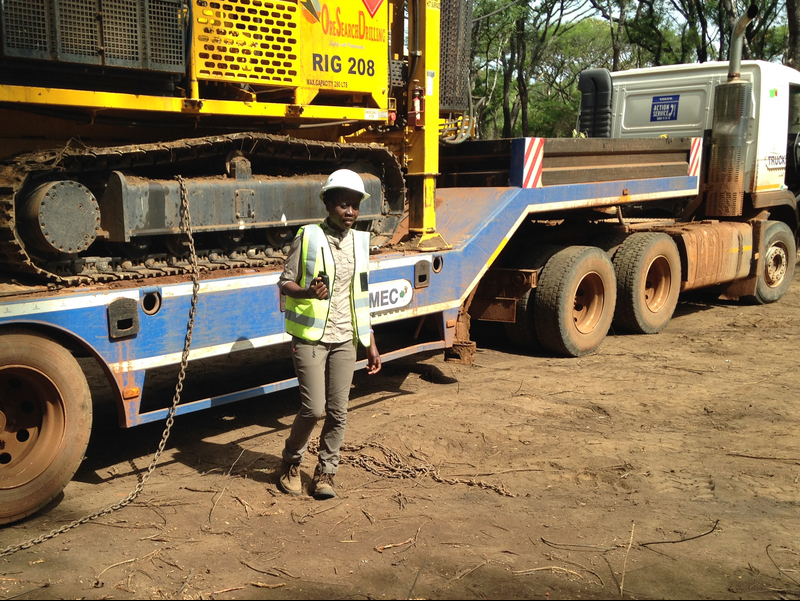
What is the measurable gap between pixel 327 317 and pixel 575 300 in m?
4.74

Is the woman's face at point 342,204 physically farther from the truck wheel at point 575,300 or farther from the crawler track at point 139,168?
the truck wheel at point 575,300

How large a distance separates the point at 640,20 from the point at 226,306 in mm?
26438

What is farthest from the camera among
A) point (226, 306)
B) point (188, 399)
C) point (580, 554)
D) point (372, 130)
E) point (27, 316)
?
point (372, 130)

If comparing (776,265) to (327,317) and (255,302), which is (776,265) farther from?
(327,317)

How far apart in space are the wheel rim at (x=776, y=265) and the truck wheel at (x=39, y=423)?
9.64 m

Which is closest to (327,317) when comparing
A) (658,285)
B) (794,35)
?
(658,285)

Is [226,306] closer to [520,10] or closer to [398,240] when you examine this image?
[398,240]

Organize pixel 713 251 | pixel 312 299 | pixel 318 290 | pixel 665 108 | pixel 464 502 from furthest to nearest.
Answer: pixel 665 108 → pixel 713 251 → pixel 464 502 → pixel 312 299 → pixel 318 290

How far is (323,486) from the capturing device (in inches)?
181

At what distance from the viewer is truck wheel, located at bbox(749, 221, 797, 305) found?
441 inches

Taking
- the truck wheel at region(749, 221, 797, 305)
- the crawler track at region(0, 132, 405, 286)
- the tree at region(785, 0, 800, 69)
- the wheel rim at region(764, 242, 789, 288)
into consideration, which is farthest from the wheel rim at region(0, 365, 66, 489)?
the tree at region(785, 0, 800, 69)

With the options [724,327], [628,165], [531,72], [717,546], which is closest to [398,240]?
[628,165]

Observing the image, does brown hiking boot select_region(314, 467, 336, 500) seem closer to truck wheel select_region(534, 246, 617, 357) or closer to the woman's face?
the woman's face

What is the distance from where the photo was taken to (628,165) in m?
8.73
